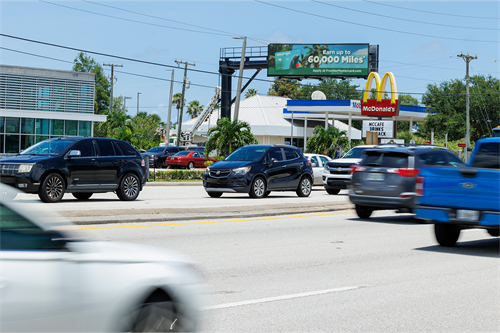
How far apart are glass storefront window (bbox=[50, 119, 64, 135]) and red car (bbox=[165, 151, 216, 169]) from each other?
8.39 meters

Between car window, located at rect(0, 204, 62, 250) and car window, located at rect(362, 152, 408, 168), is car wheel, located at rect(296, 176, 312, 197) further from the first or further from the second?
car window, located at rect(0, 204, 62, 250)

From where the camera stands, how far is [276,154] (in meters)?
21.2

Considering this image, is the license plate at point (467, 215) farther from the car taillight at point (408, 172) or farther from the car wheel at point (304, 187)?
the car wheel at point (304, 187)

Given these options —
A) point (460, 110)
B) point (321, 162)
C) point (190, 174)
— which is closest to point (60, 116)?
point (190, 174)

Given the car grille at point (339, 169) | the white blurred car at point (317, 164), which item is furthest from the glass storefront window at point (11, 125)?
the car grille at point (339, 169)

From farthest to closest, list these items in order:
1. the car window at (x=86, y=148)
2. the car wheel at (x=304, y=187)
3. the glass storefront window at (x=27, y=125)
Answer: the glass storefront window at (x=27, y=125), the car wheel at (x=304, y=187), the car window at (x=86, y=148)

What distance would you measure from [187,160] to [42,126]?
436 inches

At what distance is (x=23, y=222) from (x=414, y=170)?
11160 mm

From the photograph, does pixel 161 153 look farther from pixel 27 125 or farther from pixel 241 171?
pixel 241 171

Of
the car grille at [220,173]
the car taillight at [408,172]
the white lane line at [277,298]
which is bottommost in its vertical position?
the white lane line at [277,298]

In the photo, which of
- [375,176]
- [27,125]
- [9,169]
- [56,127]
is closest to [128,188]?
[9,169]

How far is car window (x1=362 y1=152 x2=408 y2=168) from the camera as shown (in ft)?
45.5

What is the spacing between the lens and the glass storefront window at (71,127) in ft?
145

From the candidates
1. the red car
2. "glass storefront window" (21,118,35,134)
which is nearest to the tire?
the red car
